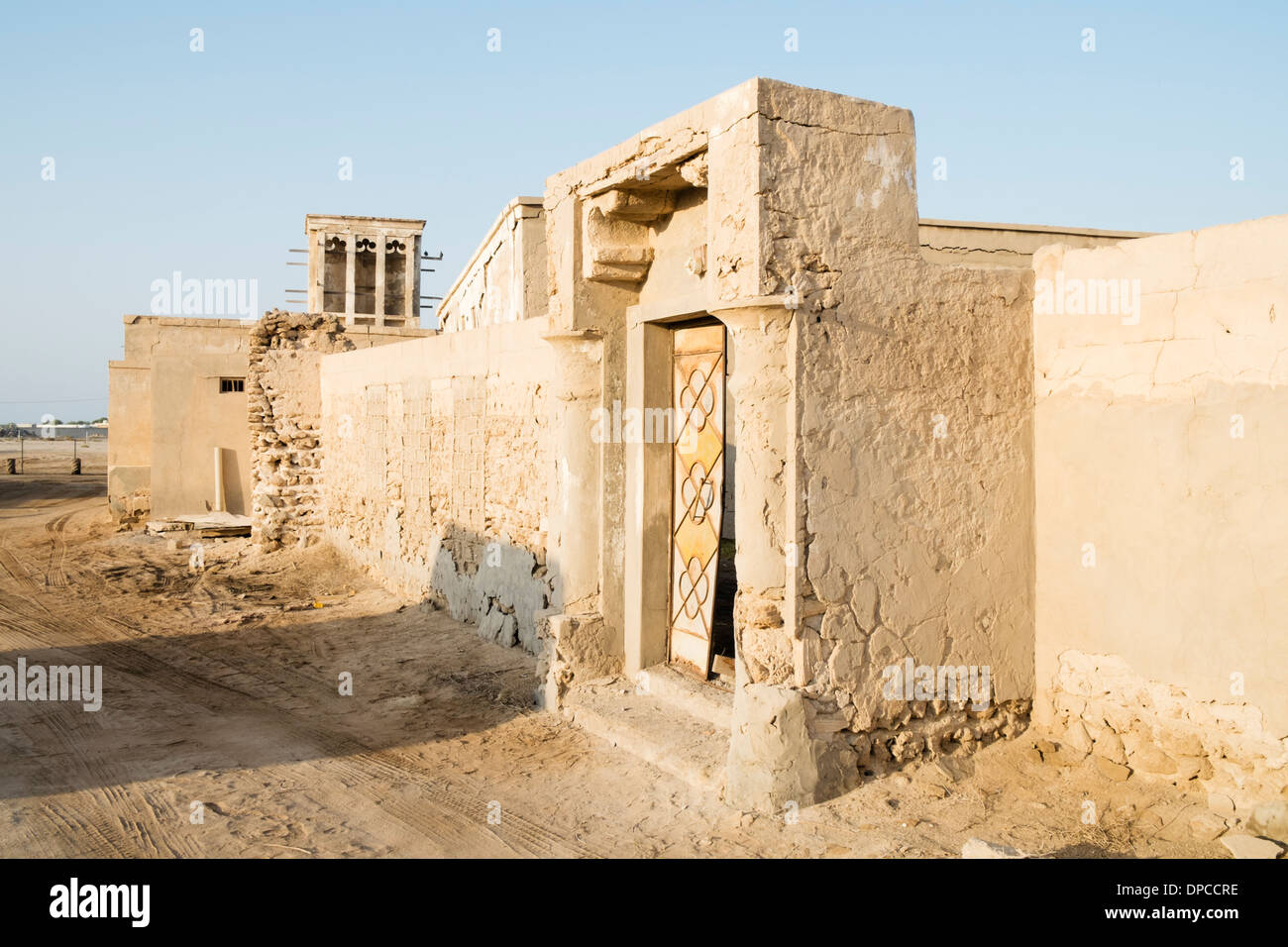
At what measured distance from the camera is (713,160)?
5.30m

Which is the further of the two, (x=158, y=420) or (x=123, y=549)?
Answer: (x=158, y=420)

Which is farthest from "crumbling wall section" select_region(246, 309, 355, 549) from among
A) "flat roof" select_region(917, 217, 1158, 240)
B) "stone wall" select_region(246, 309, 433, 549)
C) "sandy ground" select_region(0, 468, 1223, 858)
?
"flat roof" select_region(917, 217, 1158, 240)

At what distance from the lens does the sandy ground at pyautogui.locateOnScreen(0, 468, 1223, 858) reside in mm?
4781

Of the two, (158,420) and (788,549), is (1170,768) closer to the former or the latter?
(788,549)

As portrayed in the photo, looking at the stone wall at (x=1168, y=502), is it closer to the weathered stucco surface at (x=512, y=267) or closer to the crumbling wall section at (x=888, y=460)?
the crumbling wall section at (x=888, y=460)

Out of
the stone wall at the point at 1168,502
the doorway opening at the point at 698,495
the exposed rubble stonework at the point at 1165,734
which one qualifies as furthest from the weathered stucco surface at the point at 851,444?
the doorway opening at the point at 698,495

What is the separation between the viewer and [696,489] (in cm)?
673

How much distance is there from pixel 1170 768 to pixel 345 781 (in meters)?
4.33

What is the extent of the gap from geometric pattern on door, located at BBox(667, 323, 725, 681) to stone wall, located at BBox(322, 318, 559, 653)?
1033 mm

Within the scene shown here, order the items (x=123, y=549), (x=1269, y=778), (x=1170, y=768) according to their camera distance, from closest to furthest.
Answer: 1. (x=1269, y=778)
2. (x=1170, y=768)
3. (x=123, y=549)

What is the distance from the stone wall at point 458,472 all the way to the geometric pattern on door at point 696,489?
3.39 ft

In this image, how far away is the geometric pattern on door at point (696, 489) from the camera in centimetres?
654

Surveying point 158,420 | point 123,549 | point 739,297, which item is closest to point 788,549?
point 739,297

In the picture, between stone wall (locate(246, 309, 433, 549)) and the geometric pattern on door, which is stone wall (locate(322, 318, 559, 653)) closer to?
the geometric pattern on door
